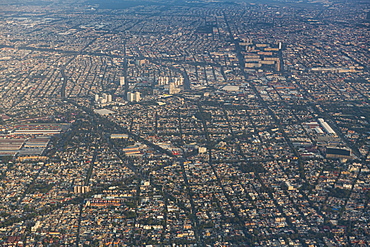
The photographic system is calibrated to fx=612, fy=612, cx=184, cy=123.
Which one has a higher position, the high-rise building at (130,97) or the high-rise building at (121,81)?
the high-rise building at (130,97)

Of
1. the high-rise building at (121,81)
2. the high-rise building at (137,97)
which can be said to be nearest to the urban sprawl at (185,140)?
the high-rise building at (137,97)

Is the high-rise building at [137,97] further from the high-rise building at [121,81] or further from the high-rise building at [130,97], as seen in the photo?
the high-rise building at [121,81]

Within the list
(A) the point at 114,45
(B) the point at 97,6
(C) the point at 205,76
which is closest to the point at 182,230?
(C) the point at 205,76

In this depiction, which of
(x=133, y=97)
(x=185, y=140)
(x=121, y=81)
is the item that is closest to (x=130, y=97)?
(x=133, y=97)

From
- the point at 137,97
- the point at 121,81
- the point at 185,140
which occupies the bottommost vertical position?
the point at 121,81

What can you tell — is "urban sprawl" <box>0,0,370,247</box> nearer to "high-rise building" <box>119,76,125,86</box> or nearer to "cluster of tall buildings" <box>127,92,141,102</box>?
"cluster of tall buildings" <box>127,92,141,102</box>

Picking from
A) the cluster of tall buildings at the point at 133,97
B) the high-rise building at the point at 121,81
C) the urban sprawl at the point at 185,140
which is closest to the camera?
the urban sprawl at the point at 185,140

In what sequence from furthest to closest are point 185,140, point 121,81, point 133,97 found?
point 121,81, point 133,97, point 185,140

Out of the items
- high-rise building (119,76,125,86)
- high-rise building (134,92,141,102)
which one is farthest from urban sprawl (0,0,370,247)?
high-rise building (119,76,125,86)

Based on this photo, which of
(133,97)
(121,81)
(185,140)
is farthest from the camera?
(121,81)

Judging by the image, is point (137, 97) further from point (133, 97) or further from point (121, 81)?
point (121, 81)

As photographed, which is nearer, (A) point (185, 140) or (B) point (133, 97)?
(A) point (185, 140)

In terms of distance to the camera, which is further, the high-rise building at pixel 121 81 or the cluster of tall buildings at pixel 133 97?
the high-rise building at pixel 121 81
